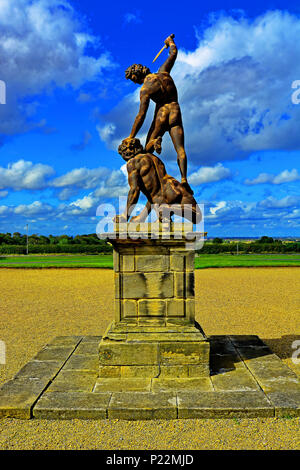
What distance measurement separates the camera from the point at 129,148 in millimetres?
5078

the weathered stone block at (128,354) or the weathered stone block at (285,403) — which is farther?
the weathered stone block at (128,354)

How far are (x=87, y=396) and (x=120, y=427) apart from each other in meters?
0.64

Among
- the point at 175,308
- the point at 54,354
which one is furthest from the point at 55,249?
the point at 175,308

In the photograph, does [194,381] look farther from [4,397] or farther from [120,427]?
[4,397]

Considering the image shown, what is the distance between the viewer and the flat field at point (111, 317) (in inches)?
137

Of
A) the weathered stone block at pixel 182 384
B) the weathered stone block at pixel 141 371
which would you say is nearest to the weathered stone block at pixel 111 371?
the weathered stone block at pixel 141 371

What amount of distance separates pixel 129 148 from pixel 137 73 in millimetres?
1148

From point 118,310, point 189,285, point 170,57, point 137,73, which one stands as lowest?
point 118,310

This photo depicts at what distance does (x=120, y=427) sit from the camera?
371cm

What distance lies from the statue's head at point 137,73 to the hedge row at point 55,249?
26.3 m

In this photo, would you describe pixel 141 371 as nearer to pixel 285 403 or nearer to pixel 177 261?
pixel 177 261

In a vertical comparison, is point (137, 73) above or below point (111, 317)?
above

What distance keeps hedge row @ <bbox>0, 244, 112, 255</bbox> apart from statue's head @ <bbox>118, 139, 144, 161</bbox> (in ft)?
86.2

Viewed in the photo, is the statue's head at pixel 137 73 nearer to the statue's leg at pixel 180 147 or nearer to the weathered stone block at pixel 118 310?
the statue's leg at pixel 180 147
